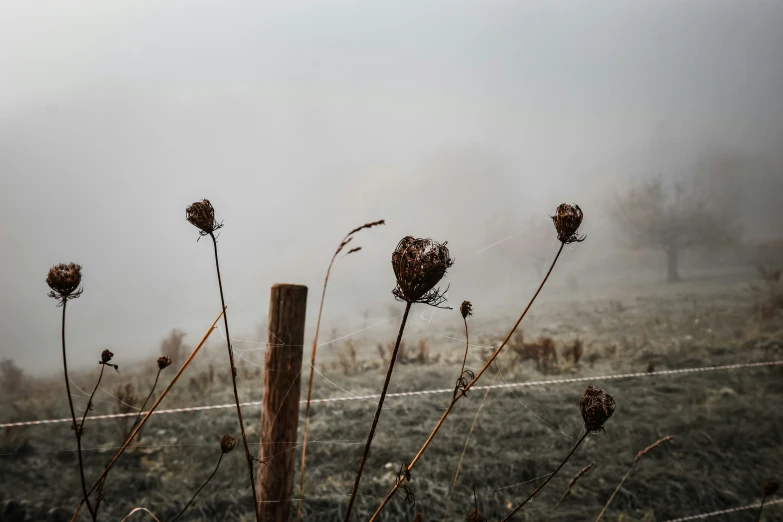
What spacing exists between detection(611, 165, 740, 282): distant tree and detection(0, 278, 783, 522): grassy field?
0.26 metres

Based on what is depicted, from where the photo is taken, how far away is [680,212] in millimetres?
3426

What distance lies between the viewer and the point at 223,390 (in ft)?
9.55

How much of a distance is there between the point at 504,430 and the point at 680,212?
68.2 inches

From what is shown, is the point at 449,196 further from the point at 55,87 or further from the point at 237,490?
the point at 55,87

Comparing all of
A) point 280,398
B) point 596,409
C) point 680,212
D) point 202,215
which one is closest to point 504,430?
point 280,398

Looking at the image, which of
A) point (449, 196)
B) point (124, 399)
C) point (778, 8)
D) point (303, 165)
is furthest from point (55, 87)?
point (778, 8)

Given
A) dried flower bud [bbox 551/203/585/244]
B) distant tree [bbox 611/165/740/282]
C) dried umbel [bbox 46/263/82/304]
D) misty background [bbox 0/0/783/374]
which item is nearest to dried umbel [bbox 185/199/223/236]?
dried umbel [bbox 46/263/82/304]

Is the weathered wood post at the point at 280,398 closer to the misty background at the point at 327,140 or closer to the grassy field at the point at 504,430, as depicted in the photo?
the grassy field at the point at 504,430

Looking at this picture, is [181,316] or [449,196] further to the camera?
[449,196]

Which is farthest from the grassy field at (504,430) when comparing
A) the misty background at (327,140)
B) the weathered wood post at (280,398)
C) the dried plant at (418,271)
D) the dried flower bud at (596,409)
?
the dried plant at (418,271)

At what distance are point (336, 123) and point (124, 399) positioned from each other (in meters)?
1.82

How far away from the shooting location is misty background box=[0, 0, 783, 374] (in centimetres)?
297

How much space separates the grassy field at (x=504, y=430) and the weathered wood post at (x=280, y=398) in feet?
3.00

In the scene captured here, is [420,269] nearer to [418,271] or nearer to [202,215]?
[418,271]
